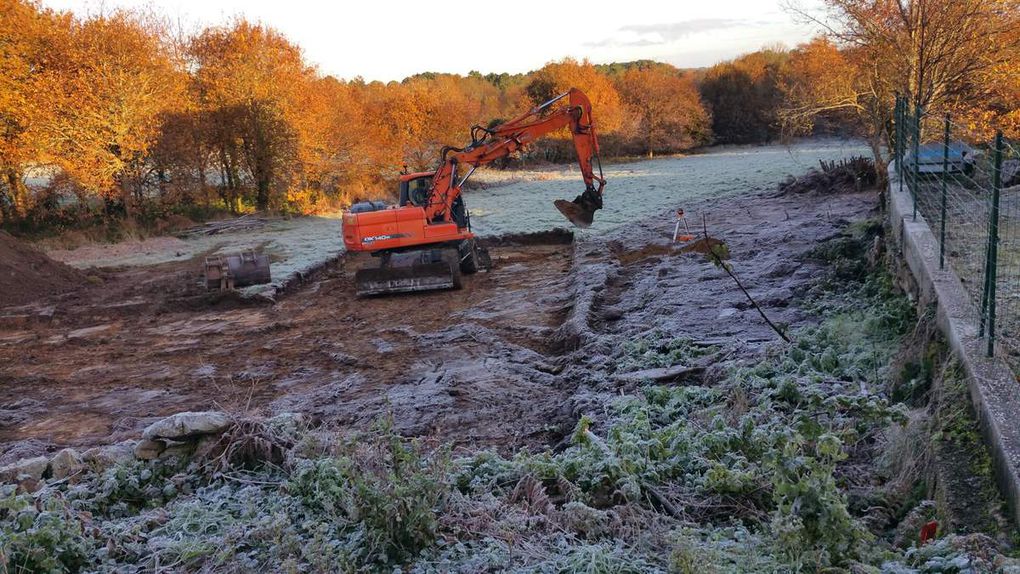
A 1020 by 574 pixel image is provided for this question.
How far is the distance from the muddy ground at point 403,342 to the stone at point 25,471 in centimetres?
162

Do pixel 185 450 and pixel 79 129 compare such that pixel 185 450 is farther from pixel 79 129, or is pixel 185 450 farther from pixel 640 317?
pixel 79 129

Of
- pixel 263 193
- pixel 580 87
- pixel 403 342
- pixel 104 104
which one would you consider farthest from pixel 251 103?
pixel 580 87

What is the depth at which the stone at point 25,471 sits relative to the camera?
5.73 m

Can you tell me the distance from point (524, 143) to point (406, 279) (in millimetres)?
3493

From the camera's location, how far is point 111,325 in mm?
13734

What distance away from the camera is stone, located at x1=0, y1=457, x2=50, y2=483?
18.8 feet

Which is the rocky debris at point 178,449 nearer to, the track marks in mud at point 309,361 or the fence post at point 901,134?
the track marks in mud at point 309,361

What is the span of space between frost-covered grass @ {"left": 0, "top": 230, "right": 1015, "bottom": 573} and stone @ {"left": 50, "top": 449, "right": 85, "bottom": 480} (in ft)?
0.68

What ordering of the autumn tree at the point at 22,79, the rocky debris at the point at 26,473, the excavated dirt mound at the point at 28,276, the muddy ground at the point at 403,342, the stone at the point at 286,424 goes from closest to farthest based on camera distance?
the rocky debris at the point at 26,473 → the stone at the point at 286,424 → the muddy ground at the point at 403,342 → the excavated dirt mound at the point at 28,276 → the autumn tree at the point at 22,79

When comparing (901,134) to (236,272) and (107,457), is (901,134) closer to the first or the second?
(107,457)

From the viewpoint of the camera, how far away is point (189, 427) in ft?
20.1

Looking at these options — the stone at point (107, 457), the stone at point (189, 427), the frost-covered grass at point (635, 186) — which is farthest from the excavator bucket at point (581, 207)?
the stone at point (107, 457)

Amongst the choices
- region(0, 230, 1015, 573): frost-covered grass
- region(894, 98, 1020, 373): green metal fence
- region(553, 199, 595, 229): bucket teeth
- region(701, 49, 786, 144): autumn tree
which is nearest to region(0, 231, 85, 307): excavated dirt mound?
region(553, 199, 595, 229): bucket teeth

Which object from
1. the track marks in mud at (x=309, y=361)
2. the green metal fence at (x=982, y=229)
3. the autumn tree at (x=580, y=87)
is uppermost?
the autumn tree at (x=580, y=87)
